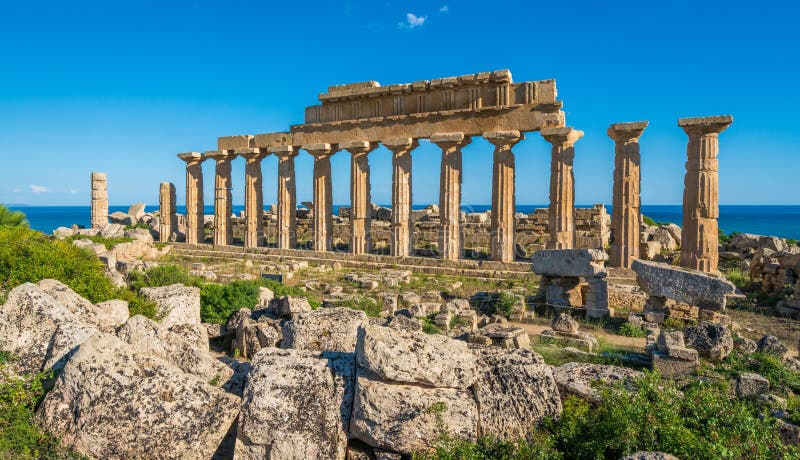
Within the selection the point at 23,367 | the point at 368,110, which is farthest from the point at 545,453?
the point at 368,110

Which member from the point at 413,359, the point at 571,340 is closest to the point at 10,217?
the point at 571,340

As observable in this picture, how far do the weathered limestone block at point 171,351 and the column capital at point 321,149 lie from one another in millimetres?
15356

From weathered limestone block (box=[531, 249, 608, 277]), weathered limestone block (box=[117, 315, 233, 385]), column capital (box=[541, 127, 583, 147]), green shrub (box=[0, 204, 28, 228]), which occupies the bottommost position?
weathered limestone block (box=[117, 315, 233, 385])

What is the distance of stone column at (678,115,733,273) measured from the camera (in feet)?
50.7

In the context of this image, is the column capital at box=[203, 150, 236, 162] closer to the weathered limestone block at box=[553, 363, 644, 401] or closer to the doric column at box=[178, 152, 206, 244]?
the doric column at box=[178, 152, 206, 244]

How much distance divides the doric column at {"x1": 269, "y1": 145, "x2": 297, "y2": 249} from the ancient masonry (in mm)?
44

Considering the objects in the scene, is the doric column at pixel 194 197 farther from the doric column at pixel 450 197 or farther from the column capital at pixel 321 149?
the doric column at pixel 450 197

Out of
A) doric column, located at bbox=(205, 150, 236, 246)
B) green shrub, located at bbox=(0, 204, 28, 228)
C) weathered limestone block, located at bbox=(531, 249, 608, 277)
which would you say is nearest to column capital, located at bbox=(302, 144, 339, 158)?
doric column, located at bbox=(205, 150, 236, 246)

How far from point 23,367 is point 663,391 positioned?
265 inches

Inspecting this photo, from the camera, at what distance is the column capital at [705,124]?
49.5 ft

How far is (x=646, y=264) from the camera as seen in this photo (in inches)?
452

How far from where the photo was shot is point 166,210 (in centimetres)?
2648

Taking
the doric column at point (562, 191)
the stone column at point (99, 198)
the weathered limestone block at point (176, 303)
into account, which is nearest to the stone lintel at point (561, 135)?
the doric column at point (562, 191)

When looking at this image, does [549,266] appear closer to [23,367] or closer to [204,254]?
[23,367]
